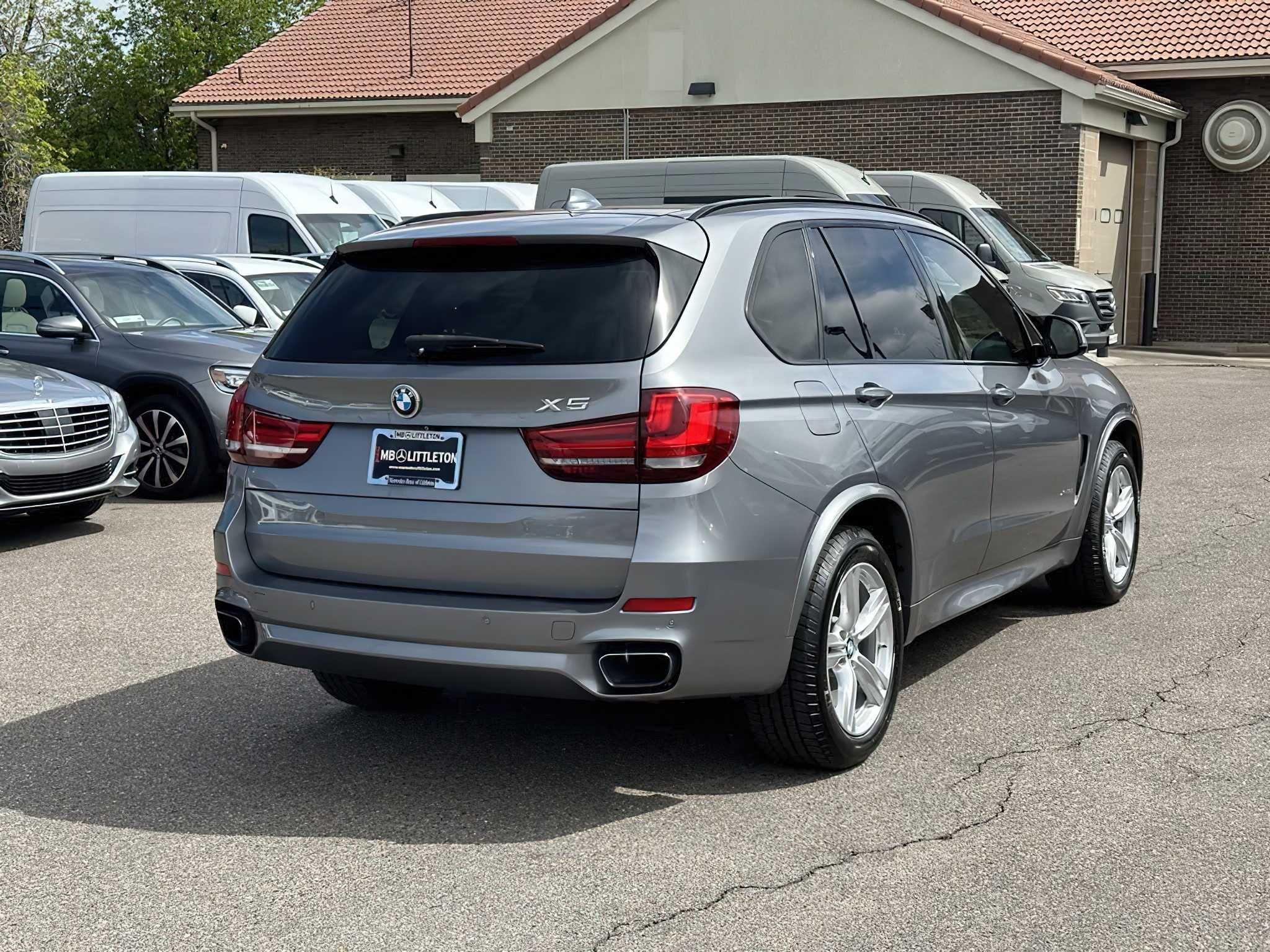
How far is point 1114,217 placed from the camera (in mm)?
26438

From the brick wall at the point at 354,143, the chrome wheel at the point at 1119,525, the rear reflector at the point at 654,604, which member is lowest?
the chrome wheel at the point at 1119,525

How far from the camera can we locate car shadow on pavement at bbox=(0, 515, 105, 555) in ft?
31.0

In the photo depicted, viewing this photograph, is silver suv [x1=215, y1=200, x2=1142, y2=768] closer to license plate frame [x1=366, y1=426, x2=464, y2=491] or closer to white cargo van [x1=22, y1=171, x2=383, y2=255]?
license plate frame [x1=366, y1=426, x2=464, y2=491]

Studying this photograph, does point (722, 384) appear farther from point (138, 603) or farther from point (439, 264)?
point (138, 603)

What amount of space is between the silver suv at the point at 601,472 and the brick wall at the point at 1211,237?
23714 mm

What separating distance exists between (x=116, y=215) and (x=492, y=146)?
926 centimetres

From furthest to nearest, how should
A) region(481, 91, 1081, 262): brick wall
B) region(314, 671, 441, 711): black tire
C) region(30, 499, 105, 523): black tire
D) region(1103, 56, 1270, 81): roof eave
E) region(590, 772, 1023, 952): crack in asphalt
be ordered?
region(1103, 56, 1270, 81): roof eave, region(481, 91, 1081, 262): brick wall, region(30, 499, 105, 523): black tire, region(314, 671, 441, 711): black tire, region(590, 772, 1023, 952): crack in asphalt

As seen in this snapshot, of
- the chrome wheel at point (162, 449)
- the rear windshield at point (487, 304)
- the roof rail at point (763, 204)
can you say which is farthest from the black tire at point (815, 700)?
the chrome wheel at point (162, 449)

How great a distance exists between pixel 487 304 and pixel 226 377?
686 centimetres

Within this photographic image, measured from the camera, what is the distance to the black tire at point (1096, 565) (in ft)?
23.2

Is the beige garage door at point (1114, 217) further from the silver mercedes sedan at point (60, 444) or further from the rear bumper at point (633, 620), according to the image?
the rear bumper at point (633, 620)

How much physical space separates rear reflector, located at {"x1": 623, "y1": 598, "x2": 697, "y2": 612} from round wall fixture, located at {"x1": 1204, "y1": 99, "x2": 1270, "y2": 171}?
82.3 ft

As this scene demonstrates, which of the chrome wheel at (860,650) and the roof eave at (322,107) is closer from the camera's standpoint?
the chrome wheel at (860,650)

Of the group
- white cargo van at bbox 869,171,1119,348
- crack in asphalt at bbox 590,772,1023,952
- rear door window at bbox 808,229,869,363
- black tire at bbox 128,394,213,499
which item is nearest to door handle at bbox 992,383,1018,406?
rear door window at bbox 808,229,869,363
